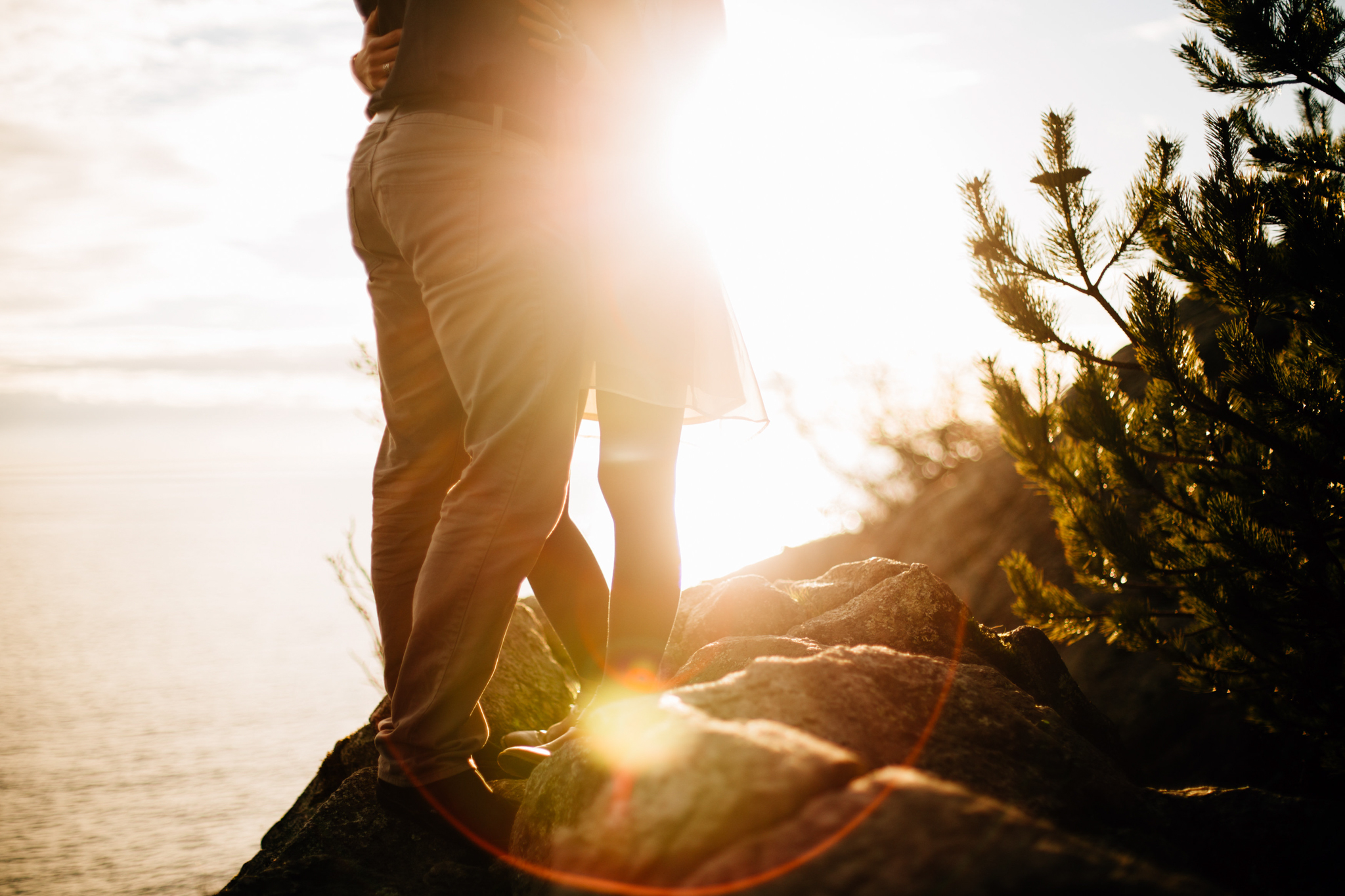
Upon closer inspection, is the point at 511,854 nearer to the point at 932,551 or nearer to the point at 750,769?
the point at 750,769

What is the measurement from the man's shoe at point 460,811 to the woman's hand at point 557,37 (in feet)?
4.43

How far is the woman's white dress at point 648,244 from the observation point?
167 centimetres

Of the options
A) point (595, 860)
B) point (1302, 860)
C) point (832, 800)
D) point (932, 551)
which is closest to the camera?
point (832, 800)

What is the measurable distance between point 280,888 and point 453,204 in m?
1.28

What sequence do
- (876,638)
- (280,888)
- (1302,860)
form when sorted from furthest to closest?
1. (876,638)
2. (280,888)
3. (1302,860)

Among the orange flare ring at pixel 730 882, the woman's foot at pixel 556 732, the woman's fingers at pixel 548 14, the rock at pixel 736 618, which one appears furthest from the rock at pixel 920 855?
the rock at pixel 736 618

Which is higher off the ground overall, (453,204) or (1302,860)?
(453,204)

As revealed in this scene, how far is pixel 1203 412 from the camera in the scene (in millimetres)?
2244

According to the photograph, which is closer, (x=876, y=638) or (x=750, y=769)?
(x=750, y=769)

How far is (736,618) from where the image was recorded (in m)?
2.47

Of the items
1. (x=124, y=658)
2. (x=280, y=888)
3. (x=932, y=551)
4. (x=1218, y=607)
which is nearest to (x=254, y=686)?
(x=124, y=658)

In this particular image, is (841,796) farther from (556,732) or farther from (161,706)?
(161,706)

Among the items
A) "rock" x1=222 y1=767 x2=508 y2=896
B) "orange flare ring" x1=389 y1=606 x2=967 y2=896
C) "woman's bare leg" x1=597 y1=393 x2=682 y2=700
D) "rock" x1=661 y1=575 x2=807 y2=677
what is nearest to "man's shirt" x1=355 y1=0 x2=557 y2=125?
"woman's bare leg" x1=597 y1=393 x2=682 y2=700

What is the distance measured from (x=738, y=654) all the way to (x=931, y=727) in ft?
2.07
